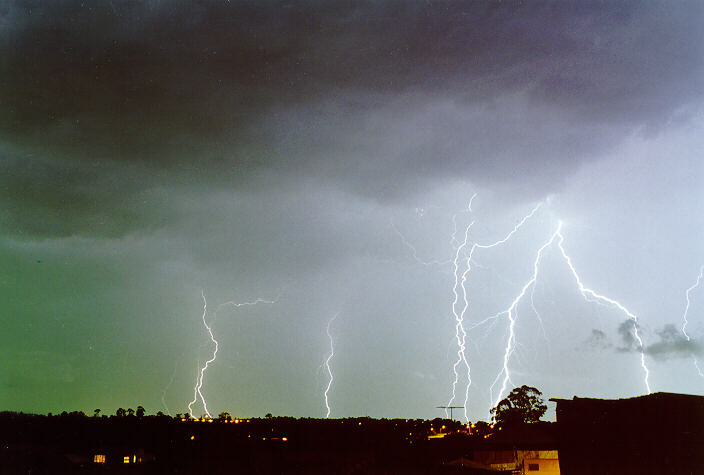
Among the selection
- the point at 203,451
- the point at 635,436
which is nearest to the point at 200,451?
the point at 203,451

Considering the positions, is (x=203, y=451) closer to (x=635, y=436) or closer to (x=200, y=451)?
(x=200, y=451)

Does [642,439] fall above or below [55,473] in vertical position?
above

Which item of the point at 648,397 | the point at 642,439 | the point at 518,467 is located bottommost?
the point at 518,467

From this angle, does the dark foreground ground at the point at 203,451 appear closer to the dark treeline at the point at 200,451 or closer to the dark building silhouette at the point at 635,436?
the dark treeline at the point at 200,451

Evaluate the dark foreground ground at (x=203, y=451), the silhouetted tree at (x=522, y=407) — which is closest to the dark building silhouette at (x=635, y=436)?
the dark foreground ground at (x=203, y=451)

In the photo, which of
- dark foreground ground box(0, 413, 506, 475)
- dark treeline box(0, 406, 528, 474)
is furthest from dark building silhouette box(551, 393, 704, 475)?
dark treeline box(0, 406, 528, 474)

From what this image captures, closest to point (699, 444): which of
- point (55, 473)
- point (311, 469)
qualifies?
point (311, 469)

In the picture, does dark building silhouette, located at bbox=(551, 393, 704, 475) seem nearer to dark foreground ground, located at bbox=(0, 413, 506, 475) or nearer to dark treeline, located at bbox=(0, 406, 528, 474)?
dark foreground ground, located at bbox=(0, 413, 506, 475)

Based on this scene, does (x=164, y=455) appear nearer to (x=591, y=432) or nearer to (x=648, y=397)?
(x=591, y=432)
